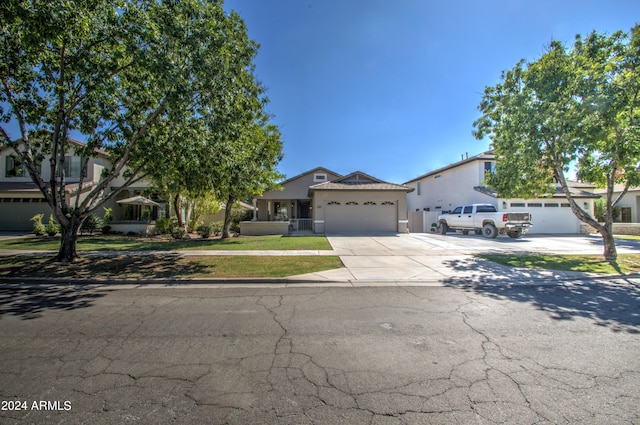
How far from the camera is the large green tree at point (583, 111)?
9.94m

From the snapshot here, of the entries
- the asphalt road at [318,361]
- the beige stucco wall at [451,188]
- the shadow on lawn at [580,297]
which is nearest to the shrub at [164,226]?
the asphalt road at [318,361]

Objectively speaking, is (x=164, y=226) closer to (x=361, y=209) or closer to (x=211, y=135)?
(x=211, y=135)

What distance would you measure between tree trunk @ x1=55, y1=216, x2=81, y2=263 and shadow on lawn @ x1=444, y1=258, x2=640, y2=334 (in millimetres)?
11828

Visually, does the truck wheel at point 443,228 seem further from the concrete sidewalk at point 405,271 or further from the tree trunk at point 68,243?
the tree trunk at point 68,243

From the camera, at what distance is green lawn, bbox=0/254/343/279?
8289 millimetres

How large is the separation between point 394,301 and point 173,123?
28.2ft

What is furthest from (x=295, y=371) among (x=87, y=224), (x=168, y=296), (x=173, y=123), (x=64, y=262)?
(x=87, y=224)

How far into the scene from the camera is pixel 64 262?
9.70 meters

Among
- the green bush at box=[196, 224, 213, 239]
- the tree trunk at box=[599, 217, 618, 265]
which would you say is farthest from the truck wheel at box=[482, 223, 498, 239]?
the green bush at box=[196, 224, 213, 239]

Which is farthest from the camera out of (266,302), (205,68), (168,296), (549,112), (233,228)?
(233,228)

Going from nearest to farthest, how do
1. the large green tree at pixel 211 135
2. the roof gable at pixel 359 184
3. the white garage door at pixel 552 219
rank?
the large green tree at pixel 211 135, the roof gable at pixel 359 184, the white garage door at pixel 552 219

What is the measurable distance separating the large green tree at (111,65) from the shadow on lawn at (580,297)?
9.26 meters

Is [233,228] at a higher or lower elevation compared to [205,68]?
lower

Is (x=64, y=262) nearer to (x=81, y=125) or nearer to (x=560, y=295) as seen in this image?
(x=81, y=125)
